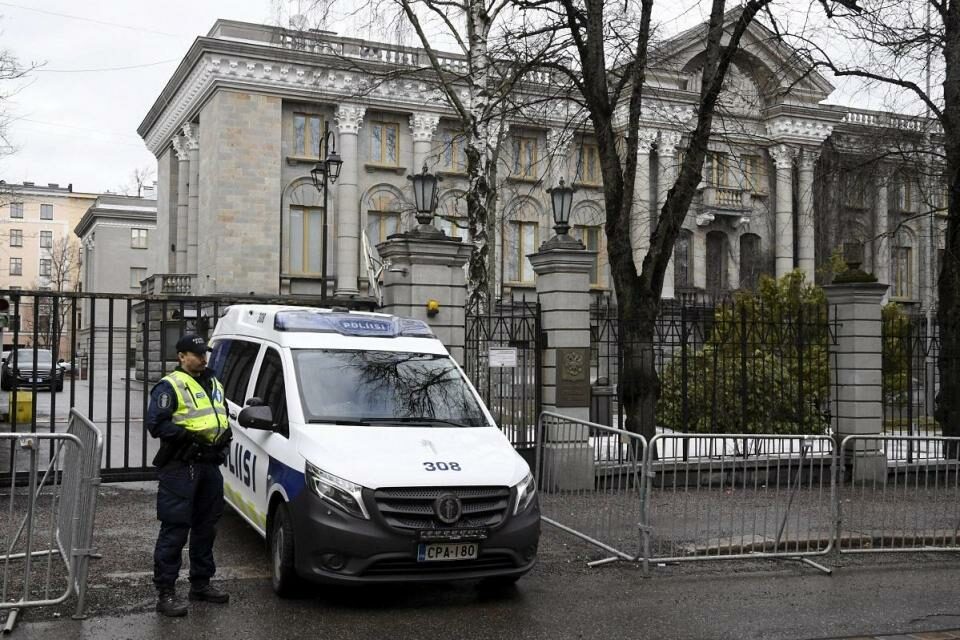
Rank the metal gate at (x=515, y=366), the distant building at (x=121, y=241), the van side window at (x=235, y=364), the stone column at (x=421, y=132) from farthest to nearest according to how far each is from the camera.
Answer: the distant building at (x=121, y=241), the stone column at (x=421, y=132), the metal gate at (x=515, y=366), the van side window at (x=235, y=364)

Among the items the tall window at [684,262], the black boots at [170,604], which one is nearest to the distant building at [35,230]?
the tall window at [684,262]

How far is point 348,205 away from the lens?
3794 cm

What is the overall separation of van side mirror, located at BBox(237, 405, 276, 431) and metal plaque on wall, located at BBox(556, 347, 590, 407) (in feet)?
19.1

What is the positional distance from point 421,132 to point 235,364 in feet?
98.1

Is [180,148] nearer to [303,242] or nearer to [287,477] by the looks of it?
[303,242]

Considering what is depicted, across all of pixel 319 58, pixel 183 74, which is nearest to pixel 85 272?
pixel 183 74

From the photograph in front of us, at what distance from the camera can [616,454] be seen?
33.8ft

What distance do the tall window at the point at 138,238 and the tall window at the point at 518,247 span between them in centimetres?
3580

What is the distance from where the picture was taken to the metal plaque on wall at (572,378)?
1288 centimetres

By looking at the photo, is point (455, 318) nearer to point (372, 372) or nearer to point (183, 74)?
point (372, 372)

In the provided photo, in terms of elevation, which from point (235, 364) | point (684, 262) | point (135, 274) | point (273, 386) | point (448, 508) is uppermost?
point (135, 274)

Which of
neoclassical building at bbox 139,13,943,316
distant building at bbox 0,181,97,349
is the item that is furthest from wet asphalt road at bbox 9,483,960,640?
distant building at bbox 0,181,97,349

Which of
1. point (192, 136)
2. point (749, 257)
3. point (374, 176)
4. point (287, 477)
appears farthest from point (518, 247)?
point (287, 477)

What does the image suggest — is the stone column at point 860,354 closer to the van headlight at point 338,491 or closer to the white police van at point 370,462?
→ the white police van at point 370,462
